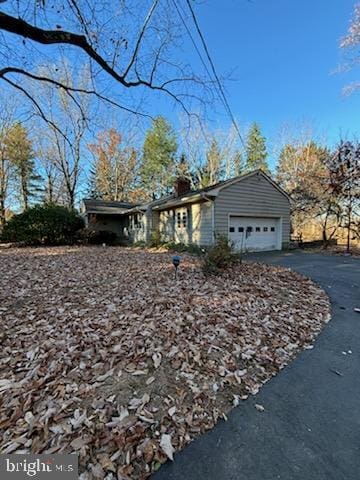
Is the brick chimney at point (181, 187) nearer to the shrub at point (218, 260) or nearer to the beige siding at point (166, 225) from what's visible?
the beige siding at point (166, 225)

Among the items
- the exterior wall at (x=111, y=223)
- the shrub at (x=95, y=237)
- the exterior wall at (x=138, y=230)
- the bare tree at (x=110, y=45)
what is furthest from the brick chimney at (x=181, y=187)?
the bare tree at (x=110, y=45)

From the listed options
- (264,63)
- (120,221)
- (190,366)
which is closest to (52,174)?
(120,221)

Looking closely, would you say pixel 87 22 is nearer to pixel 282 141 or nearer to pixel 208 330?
pixel 208 330

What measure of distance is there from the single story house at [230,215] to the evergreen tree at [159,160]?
913 centimetres

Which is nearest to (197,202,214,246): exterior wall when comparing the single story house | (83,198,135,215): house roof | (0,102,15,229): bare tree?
the single story house

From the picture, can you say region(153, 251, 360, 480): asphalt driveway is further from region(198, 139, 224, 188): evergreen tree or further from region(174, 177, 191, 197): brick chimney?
region(198, 139, 224, 188): evergreen tree

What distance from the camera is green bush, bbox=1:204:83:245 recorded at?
50.0 ft

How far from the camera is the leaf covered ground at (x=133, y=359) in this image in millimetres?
1801

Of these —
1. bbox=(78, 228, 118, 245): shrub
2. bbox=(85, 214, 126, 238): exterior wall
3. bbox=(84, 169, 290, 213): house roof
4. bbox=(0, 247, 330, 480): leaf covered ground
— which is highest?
bbox=(84, 169, 290, 213): house roof

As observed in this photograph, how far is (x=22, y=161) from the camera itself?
907 inches

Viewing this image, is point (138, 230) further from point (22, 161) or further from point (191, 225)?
point (22, 161)

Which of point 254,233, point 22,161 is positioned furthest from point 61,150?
point 254,233

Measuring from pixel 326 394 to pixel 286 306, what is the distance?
2.16 m

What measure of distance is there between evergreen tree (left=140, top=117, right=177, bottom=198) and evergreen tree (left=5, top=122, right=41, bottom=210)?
1060cm
